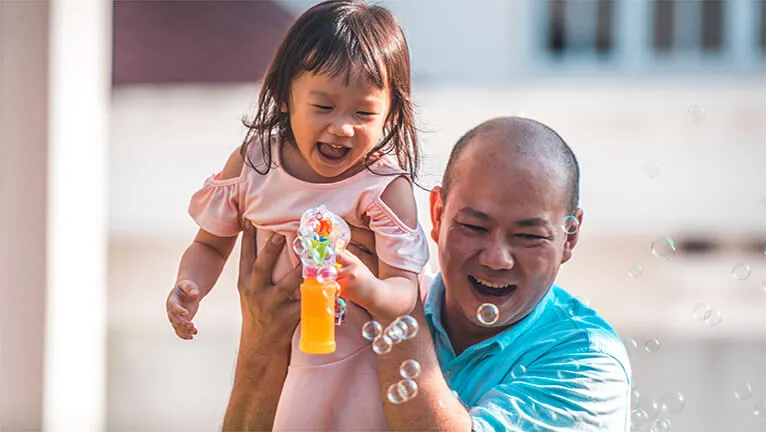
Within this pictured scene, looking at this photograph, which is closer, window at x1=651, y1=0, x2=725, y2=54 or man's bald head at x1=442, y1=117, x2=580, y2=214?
man's bald head at x1=442, y1=117, x2=580, y2=214

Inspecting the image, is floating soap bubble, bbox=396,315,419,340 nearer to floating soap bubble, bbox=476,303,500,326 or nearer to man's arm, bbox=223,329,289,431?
floating soap bubble, bbox=476,303,500,326

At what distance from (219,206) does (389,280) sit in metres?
0.31

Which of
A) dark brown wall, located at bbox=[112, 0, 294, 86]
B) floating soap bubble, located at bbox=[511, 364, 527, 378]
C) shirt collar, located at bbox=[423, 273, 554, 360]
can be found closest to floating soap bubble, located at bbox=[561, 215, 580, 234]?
shirt collar, located at bbox=[423, 273, 554, 360]

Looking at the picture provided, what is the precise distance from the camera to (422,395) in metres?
1.59

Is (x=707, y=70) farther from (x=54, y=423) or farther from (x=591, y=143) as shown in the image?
(x=54, y=423)

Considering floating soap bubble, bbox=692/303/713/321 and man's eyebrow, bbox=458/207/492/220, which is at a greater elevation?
man's eyebrow, bbox=458/207/492/220

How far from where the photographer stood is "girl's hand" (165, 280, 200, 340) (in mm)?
1624

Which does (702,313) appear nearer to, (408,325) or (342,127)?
(408,325)

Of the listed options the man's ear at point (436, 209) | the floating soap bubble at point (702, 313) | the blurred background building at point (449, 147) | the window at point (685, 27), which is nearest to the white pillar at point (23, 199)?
the blurred background building at point (449, 147)

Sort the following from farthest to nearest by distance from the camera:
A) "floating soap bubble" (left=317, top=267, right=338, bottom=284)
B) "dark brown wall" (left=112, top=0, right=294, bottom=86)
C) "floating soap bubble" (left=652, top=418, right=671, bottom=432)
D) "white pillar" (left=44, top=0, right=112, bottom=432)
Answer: "dark brown wall" (left=112, top=0, right=294, bottom=86) → "white pillar" (left=44, top=0, right=112, bottom=432) → "floating soap bubble" (left=652, top=418, right=671, bottom=432) → "floating soap bubble" (left=317, top=267, right=338, bottom=284)

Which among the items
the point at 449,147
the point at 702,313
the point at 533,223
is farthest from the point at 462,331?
the point at 449,147

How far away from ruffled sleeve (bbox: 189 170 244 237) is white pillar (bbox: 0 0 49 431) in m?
3.19

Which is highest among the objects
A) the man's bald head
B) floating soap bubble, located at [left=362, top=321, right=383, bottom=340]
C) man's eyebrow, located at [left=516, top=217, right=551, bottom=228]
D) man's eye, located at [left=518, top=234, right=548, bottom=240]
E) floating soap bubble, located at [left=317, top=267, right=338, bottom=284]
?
the man's bald head

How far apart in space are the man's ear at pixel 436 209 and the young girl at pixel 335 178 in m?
0.12
